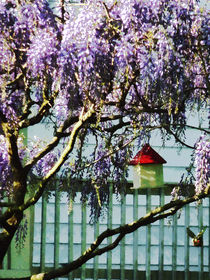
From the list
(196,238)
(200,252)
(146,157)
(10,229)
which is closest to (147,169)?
(146,157)

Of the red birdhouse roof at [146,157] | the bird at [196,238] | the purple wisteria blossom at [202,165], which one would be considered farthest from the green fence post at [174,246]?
the red birdhouse roof at [146,157]

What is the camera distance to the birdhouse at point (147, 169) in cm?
925

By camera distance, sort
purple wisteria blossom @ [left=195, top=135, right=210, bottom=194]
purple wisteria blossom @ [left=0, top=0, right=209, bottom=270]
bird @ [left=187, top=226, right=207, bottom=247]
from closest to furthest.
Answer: purple wisteria blossom @ [left=0, top=0, right=209, bottom=270], purple wisteria blossom @ [left=195, top=135, right=210, bottom=194], bird @ [left=187, top=226, right=207, bottom=247]

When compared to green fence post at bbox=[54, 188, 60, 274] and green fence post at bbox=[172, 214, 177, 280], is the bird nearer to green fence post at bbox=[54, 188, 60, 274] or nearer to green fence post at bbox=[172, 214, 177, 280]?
green fence post at bbox=[172, 214, 177, 280]

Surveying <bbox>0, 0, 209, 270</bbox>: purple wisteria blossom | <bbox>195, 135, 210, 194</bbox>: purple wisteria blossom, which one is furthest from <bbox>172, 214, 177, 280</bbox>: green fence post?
<bbox>0, 0, 209, 270</bbox>: purple wisteria blossom

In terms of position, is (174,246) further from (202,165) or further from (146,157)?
(146,157)

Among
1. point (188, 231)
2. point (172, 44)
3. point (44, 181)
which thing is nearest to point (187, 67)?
point (172, 44)

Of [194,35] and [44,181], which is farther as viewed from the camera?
[44,181]

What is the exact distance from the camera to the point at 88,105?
893 centimetres

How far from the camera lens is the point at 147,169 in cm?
928

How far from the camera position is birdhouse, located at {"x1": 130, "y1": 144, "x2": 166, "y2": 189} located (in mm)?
9250

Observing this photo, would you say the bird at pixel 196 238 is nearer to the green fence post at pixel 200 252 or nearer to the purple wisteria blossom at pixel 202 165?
the green fence post at pixel 200 252

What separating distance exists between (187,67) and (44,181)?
1586mm

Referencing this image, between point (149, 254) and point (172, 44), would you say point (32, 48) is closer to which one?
point (172, 44)
